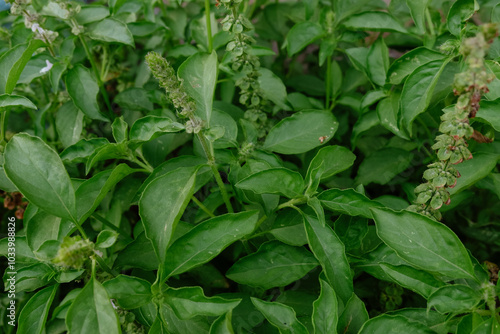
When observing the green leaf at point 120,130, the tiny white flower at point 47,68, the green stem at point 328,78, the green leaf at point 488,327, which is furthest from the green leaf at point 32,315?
the green stem at point 328,78

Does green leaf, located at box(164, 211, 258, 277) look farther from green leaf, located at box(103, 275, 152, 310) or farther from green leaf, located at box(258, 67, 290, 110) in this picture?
green leaf, located at box(258, 67, 290, 110)

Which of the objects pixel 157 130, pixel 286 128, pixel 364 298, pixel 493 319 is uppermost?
pixel 157 130

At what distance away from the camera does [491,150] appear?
1.17m

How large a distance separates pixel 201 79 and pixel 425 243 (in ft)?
1.86

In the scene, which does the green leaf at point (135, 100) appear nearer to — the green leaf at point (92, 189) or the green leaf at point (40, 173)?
the green leaf at point (92, 189)

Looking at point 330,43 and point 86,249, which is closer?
point 86,249

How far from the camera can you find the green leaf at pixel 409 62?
1.03 metres

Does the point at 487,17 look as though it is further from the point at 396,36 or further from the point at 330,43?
the point at 330,43

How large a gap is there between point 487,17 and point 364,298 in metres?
1.00

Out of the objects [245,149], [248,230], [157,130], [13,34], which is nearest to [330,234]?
[248,230]

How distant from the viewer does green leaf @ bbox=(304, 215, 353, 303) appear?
88cm

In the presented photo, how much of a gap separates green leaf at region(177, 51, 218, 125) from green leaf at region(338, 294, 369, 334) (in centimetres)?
47

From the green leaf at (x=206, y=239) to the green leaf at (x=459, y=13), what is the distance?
23.8 inches

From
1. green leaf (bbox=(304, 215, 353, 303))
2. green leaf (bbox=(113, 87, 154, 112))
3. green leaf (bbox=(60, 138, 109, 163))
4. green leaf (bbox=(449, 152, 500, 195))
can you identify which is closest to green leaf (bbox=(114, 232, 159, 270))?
green leaf (bbox=(60, 138, 109, 163))
